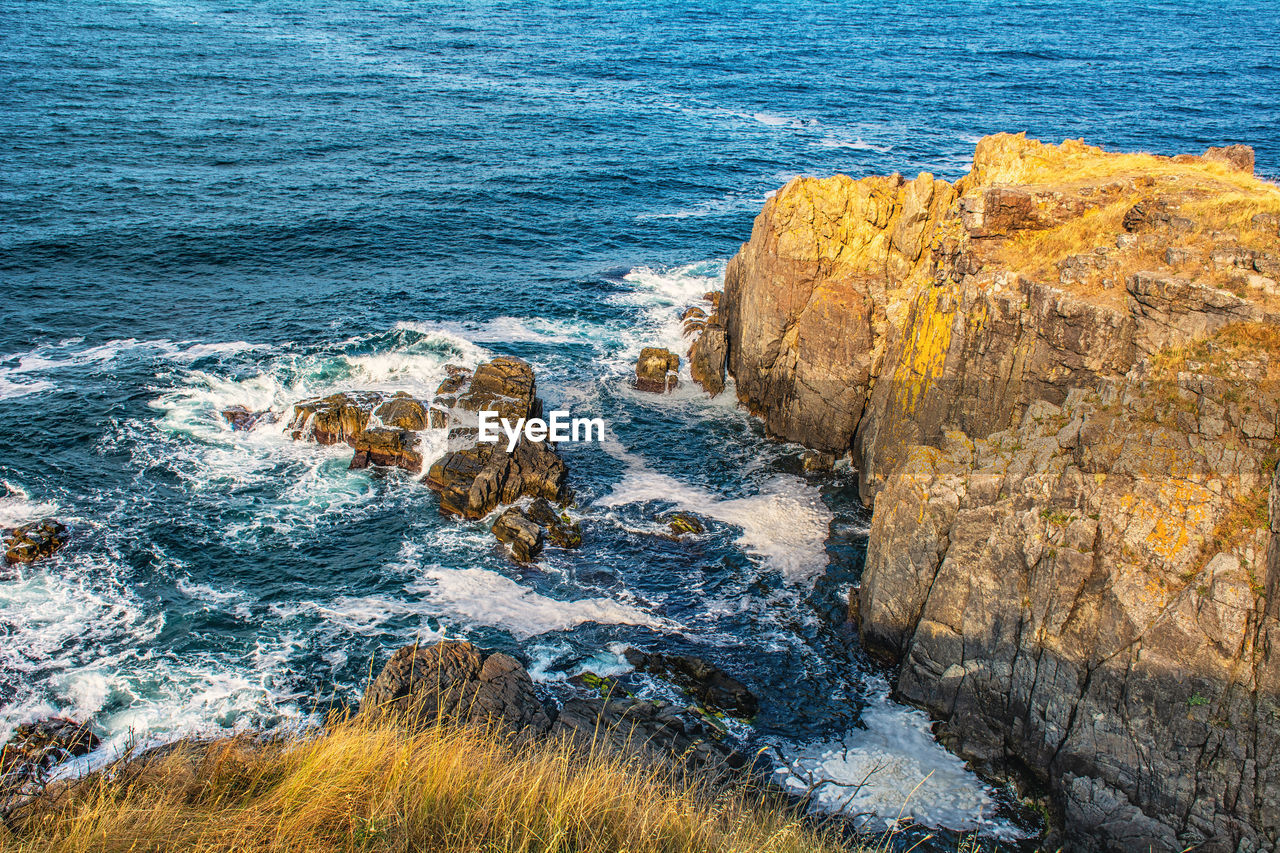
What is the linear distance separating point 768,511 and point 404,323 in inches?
895

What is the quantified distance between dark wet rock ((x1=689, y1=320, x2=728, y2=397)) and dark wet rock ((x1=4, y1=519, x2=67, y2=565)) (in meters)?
25.6

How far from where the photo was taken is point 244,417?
115ft

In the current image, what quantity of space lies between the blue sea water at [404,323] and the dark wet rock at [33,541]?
577mm

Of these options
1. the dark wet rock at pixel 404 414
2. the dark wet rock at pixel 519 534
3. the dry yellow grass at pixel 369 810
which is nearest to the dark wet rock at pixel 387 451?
the dark wet rock at pixel 404 414

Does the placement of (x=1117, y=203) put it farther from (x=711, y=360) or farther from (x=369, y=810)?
(x=369, y=810)

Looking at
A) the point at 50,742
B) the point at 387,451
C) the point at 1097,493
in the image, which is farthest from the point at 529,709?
the point at 387,451

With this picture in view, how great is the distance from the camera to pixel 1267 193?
81.0 ft

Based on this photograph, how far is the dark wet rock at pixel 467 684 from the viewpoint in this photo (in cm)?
1914

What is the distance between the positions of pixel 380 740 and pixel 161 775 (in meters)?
2.97

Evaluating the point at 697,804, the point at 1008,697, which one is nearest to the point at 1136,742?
the point at 1008,697

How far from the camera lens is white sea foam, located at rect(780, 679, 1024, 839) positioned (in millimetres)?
18781

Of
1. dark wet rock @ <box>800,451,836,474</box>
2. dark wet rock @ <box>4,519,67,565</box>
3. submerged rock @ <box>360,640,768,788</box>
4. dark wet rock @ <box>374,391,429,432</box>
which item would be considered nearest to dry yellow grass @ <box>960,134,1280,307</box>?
dark wet rock @ <box>800,451,836,474</box>

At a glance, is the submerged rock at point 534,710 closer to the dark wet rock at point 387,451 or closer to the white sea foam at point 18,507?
the dark wet rock at point 387,451

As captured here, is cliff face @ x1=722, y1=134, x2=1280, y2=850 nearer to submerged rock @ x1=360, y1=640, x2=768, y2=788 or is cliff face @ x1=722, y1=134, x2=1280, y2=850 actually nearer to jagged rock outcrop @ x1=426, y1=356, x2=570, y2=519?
submerged rock @ x1=360, y1=640, x2=768, y2=788
